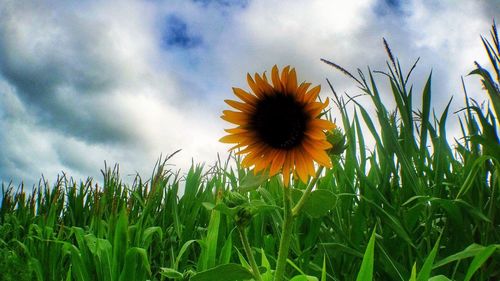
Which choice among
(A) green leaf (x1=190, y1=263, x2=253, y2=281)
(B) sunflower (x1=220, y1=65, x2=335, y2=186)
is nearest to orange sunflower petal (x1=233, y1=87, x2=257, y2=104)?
(B) sunflower (x1=220, y1=65, x2=335, y2=186)

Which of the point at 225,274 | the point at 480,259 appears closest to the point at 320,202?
the point at 225,274

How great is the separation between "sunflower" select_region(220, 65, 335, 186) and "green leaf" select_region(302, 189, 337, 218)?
42mm

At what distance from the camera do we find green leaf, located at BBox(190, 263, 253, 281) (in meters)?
0.89

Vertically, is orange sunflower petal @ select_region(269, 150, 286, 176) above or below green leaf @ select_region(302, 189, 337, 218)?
above

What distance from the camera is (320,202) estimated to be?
3.06 feet

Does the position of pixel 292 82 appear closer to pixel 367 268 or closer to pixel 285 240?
pixel 285 240

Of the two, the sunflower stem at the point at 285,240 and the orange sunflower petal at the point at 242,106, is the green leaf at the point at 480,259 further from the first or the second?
the orange sunflower petal at the point at 242,106

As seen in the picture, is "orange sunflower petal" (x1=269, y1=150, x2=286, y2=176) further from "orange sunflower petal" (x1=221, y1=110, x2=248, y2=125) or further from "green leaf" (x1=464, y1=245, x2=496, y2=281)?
"green leaf" (x1=464, y1=245, x2=496, y2=281)

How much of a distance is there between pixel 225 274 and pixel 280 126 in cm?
29

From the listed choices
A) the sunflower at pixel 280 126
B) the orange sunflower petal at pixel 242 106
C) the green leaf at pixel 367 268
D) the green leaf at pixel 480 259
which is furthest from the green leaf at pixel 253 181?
the green leaf at pixel 480 259

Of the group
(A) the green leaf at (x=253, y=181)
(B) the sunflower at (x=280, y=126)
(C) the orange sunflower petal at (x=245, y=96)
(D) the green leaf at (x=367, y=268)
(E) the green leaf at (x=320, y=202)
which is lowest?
(D) the green leaf at (x=367, y=268)

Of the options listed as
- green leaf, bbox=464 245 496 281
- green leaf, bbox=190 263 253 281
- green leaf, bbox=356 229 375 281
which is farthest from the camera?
green leaf, bbox=464 245 496 281

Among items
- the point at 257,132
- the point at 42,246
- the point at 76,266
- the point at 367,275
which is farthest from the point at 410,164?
the point at 42,246

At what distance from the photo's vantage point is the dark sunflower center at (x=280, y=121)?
37.2 inches
